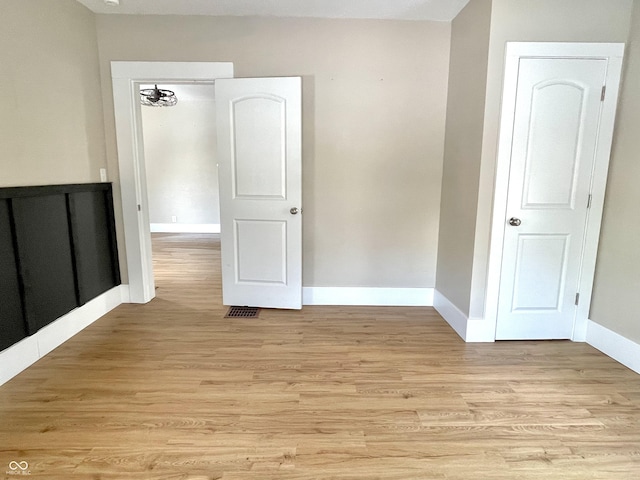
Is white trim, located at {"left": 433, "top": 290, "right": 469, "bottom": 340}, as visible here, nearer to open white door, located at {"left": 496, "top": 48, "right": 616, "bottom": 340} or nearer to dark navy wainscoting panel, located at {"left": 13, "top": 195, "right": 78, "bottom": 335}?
open white door, located at {"left": 496, "top": 48, "right": 616, "bottom": 340}

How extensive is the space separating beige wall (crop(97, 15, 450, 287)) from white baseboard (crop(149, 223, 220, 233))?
4494mm

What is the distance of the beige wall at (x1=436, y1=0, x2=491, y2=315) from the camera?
8.14 ft

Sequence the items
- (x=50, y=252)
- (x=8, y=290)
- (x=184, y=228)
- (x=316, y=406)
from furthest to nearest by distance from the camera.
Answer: (x=184, y=228) → (x=50, y=252) → (x=8, y=290) → (x=316, y=406)

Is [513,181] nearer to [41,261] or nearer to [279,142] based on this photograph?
[279,142]

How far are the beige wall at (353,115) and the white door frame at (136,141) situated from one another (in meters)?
0.08

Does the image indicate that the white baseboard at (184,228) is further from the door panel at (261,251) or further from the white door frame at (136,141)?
the door panel at (261,251)

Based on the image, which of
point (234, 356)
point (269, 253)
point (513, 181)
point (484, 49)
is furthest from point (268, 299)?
point (484, 49)

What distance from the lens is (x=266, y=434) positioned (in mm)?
1649

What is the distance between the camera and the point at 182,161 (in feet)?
24.3

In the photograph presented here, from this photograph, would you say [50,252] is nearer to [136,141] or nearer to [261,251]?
[136,141]

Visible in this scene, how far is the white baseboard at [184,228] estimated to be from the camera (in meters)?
7.58

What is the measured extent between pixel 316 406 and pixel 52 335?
6.61ft

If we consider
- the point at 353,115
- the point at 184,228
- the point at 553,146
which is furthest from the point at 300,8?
the point at 184,228

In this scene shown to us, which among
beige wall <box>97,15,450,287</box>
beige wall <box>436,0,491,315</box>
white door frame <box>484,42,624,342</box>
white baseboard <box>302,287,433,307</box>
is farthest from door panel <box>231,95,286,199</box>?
white door frame <box>484,42,624,342</box>
